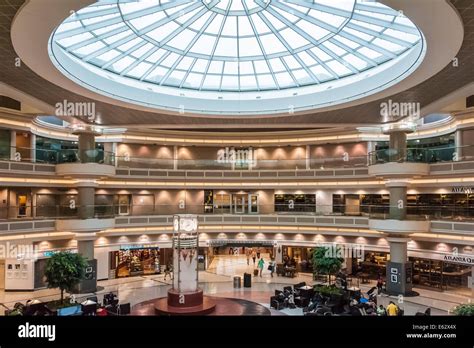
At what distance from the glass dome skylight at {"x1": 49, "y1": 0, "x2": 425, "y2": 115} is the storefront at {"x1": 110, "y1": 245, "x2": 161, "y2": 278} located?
43.6 feet

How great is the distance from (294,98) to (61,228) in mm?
16262

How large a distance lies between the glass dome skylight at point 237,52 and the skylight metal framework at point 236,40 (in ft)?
0.15

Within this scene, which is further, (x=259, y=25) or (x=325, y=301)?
(x=325, y=301)

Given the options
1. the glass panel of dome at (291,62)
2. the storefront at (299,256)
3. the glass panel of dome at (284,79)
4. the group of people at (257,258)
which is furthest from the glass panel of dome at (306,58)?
the storefront at (299,256)

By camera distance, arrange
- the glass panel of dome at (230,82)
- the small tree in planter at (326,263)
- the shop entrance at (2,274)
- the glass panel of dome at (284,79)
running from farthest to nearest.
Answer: the shop entrance at (2,274)
the glass panel of dome at (230,82)
the small tree in planter at (326,263)
the glass panel of dome at (284,79)

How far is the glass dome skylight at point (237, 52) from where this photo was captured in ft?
52.5

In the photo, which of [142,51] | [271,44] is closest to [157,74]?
[142,51]

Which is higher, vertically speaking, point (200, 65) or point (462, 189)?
point (200, 65)

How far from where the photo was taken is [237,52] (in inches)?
839

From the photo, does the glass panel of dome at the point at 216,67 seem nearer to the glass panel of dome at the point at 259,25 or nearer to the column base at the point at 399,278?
the glass panel of dome at the point at 259,25

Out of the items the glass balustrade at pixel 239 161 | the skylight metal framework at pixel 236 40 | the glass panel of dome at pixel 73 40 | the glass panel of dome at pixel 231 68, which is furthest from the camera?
the glass balustrade at pixel 239 161

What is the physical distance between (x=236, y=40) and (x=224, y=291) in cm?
1497
